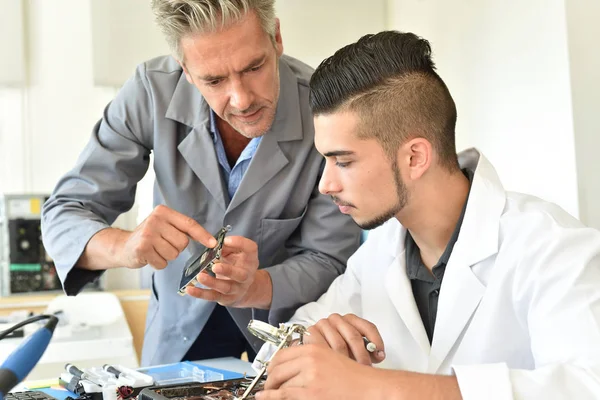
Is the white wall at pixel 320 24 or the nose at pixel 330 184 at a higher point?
the white wall at pixel 320 24

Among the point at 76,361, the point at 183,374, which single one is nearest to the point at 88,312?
the point at 76,361

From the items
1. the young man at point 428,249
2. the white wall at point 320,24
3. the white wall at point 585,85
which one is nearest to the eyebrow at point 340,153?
the young man at point 428,249

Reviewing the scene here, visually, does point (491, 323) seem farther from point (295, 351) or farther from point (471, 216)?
point (295, 351)

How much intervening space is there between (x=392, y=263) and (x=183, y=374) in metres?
0.46

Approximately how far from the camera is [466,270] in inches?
46.6

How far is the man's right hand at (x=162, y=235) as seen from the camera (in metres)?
1.33

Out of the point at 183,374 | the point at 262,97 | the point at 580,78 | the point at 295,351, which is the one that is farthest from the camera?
the point at 580,78

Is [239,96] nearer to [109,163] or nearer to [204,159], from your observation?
[204,159]

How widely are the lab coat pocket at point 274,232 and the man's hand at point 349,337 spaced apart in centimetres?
45

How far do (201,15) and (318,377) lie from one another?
843 mm

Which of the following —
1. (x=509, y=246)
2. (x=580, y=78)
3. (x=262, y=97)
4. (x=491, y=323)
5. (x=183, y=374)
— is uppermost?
(x=580, y=78)

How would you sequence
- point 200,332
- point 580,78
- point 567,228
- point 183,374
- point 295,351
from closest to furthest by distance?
point 295,351 < point 567,228 < point 183,374 < point 200,332 < point 580,78

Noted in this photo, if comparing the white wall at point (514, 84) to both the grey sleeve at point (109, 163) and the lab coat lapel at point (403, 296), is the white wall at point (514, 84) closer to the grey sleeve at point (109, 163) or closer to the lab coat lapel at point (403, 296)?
the lab coat lapel at point (403, 296)

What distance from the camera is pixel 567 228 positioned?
110 centimetres
